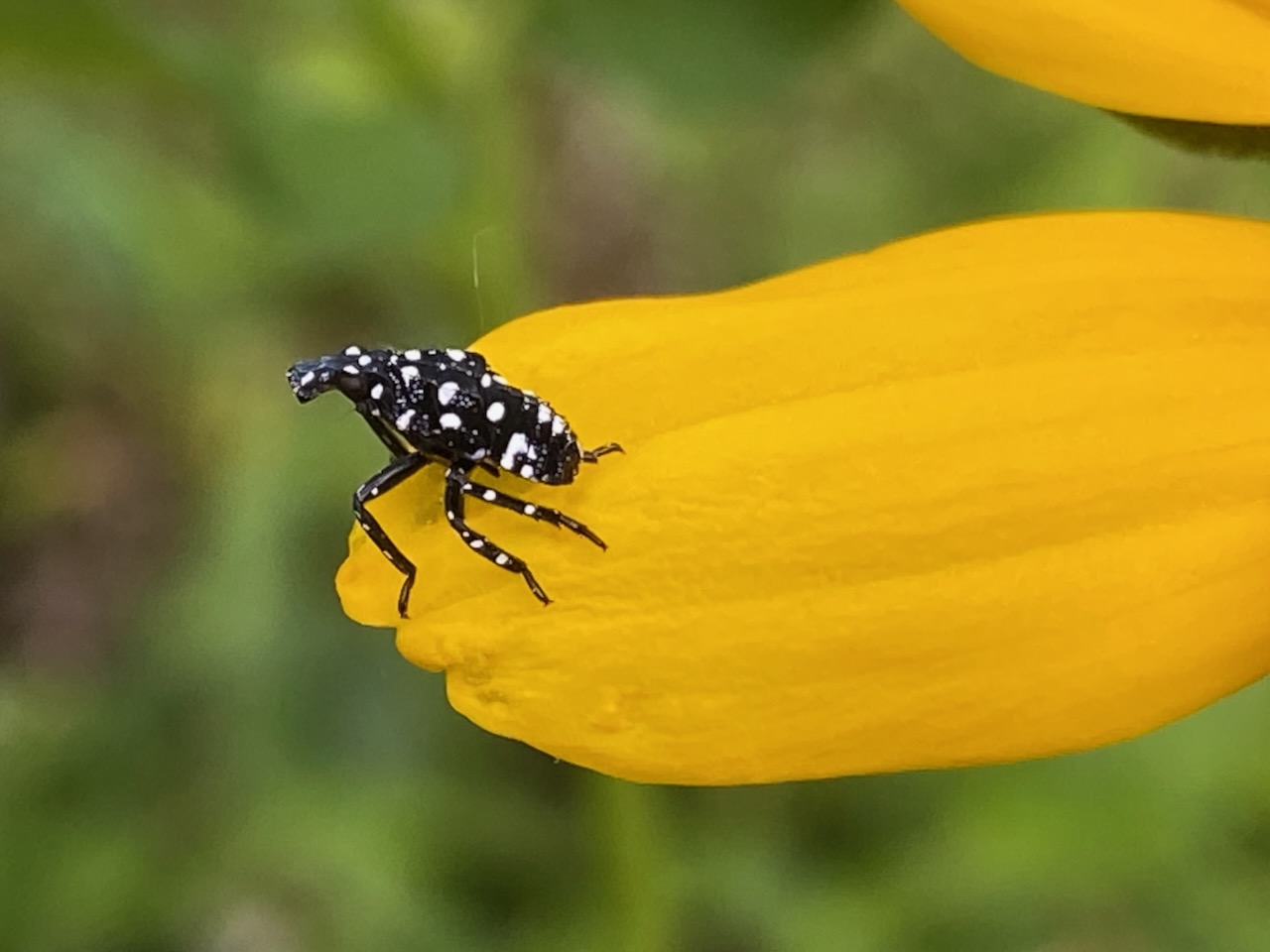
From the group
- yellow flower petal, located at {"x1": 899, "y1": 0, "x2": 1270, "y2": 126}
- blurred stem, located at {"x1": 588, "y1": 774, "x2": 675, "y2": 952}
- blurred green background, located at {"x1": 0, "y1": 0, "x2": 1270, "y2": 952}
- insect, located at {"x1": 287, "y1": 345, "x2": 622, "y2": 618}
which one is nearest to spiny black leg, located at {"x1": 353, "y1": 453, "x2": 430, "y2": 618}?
insect, located at {"x1": 287, "y1": 345, "x2": 622, "y2": 618}

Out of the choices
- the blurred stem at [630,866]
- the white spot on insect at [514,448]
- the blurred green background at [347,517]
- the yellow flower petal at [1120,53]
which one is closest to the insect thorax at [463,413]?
the white spot on insect at [514,448]

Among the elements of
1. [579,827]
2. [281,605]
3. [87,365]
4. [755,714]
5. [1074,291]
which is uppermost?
[1074,291]

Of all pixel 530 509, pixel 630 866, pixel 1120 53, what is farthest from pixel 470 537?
pixel 630 866

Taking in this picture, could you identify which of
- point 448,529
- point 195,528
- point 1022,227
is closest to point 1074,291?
point 1022,227

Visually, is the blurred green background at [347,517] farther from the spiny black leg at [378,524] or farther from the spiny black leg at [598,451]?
the spiny black leg at [598,451]

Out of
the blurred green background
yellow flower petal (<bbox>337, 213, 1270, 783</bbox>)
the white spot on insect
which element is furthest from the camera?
the blurred green background

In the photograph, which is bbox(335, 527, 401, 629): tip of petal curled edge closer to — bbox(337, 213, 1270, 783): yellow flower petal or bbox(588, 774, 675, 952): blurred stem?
bbox(337, 213, 1270, 783): yellow flower petal

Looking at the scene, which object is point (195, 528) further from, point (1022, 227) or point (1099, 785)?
point (1022, 227)
